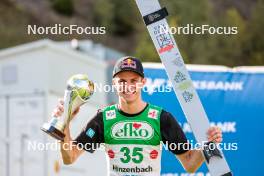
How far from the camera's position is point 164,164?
7184mm

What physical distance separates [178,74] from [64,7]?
188 ft

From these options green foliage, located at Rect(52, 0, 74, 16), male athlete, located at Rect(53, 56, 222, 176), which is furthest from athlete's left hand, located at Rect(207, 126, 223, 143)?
green foliage, located at Rect(52, 0, 74, 16)

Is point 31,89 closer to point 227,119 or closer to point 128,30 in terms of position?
point 227,119

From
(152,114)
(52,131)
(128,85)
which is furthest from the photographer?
(152,114)

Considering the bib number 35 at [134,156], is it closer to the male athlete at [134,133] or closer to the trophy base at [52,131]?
the male athlete at [134,133]

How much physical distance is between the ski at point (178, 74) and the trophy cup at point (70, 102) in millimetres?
608

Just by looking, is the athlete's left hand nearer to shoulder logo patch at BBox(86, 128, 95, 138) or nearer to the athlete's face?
the athlete's face

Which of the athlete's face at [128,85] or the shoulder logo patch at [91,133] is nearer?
the athlete's face at [128,85]

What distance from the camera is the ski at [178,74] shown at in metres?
5.07

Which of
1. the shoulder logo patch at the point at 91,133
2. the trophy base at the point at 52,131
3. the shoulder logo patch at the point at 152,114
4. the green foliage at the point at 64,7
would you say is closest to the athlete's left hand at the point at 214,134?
the shoulder logo patch at the point at 152,114

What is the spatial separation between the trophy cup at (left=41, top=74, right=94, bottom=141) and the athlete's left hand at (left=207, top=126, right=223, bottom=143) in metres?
0.87

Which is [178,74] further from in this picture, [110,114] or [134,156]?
[134,156]

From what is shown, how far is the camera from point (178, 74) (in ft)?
16.8

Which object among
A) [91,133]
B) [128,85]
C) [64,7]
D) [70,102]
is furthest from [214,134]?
[64,7]
